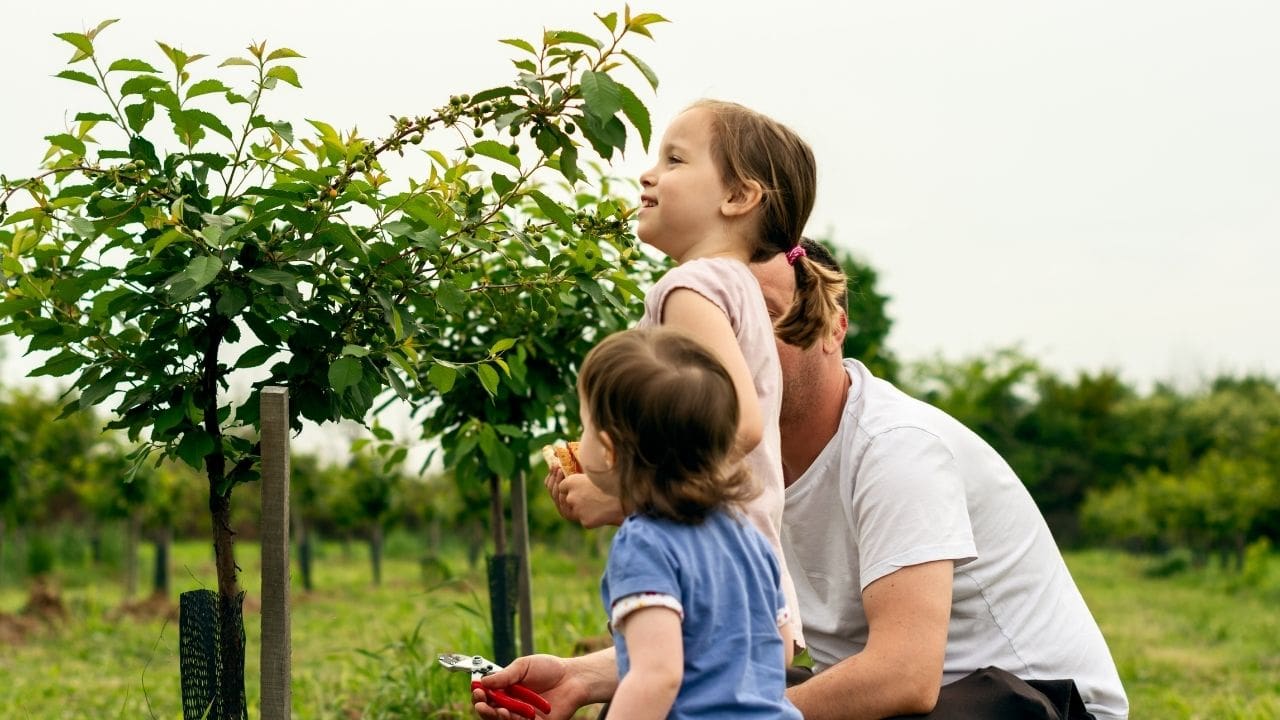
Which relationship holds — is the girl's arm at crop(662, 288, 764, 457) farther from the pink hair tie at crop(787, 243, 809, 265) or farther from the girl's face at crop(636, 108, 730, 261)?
the pink hair tie at crop(787, 243, 809, 265)

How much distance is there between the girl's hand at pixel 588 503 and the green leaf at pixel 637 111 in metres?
0.60

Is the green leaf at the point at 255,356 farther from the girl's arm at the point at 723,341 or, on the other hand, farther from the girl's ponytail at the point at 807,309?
the girl's ponytail at the point at 807,309

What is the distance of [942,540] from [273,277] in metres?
1.26

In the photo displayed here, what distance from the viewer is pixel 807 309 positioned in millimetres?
2295

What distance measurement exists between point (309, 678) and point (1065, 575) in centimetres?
447

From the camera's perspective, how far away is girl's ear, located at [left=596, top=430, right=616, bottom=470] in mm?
1791

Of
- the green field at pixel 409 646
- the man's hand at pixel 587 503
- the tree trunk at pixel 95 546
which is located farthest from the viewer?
the tree trunk at pixel 95 546

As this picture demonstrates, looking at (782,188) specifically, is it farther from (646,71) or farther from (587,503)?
(587,503)

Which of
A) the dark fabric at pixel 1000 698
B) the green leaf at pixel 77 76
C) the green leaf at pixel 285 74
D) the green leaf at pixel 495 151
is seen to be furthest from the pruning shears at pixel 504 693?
the green leaf at pixel 77 76

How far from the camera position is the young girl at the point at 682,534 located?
1.69 meters

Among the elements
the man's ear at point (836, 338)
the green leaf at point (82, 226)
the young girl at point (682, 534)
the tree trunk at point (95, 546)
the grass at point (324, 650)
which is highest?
the green leaf at point (82, 226)

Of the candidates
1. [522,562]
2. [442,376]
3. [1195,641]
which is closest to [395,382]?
[442,376]

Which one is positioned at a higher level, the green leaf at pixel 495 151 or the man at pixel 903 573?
the green leaf at pixel 495 151

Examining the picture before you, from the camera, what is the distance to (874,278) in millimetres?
28625
